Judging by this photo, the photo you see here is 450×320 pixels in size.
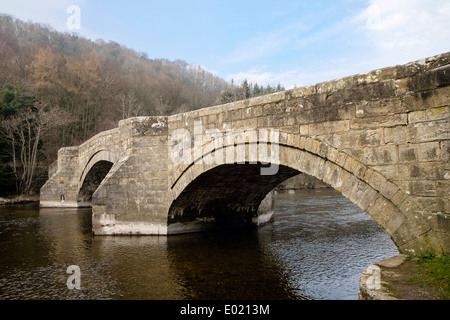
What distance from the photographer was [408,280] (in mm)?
2957

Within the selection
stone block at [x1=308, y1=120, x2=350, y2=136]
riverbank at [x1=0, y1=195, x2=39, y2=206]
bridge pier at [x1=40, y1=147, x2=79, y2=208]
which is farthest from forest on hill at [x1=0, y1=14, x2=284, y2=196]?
stone block at [x1=308, y1=120, x2=350, y2=136]

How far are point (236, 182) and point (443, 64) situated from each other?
18.0 ft

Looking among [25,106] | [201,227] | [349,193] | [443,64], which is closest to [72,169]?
[25,106]

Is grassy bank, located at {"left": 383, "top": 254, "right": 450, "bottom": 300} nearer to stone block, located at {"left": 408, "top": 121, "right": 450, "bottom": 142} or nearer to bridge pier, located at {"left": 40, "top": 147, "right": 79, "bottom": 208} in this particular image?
stone block, located at {"left": 408, "top": 121, "right": 450, "bottom": 142}

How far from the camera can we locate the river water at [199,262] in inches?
190

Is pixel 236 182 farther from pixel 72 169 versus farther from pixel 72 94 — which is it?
pixel 72 94

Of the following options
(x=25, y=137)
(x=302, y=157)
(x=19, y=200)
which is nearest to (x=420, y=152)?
(x=302, y=157)

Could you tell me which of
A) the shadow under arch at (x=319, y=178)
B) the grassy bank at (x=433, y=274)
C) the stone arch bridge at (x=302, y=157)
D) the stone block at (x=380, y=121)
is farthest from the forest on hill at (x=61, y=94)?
the grassy bank at (x=433, y=274)

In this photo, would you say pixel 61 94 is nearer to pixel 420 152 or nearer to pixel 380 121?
pixel 380 121

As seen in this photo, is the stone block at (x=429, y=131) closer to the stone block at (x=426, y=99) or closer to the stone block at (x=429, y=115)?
the stone block at (x=429, y=115)

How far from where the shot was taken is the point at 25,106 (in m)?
21.3

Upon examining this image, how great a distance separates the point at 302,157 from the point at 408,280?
2.52 m

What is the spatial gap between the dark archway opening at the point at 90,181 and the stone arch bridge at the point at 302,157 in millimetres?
7082

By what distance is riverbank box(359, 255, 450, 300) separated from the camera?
265 centimetres
